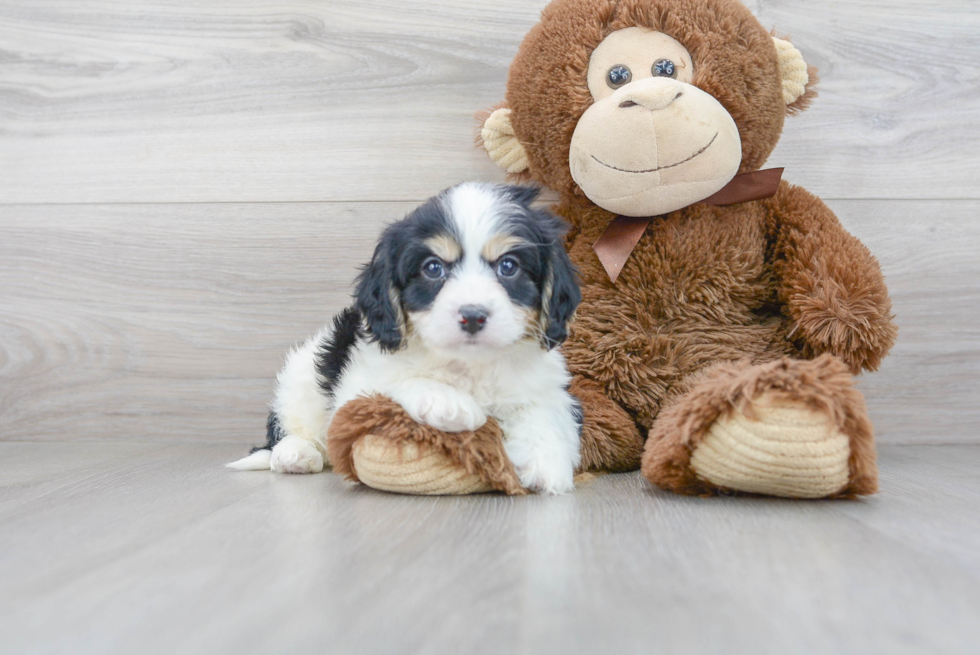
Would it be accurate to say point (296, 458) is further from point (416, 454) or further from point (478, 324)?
point (478, 324)

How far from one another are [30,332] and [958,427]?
289cm

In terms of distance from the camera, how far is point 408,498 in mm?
1452

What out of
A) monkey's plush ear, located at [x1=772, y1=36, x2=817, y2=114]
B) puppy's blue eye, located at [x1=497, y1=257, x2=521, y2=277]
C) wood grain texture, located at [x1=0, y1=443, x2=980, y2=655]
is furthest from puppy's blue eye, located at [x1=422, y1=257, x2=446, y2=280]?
monkey's plush ear, located at [x1=772, y1=36, x2=817, y2=114]

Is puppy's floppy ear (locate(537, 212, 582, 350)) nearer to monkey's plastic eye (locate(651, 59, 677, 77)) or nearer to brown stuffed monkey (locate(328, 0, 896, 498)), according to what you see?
brown stuffed monkey (locate(328, 0, 896, 498))

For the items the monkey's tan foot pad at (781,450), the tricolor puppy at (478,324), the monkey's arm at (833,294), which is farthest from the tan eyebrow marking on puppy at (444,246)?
the monkey's arm at (833,294)

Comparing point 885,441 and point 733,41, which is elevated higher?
point 733,41

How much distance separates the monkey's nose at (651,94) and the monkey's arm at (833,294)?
466 mm

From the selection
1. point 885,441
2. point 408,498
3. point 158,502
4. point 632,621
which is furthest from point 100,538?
point 885,441

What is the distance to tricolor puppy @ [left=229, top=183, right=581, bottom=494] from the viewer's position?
4.69ft

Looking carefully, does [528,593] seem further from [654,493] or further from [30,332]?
[30,332]

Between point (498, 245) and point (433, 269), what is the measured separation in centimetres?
14

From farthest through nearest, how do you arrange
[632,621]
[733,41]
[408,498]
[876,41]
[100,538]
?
[876,41] → [733,41] → [408,498] → [100,538] → [632,621]

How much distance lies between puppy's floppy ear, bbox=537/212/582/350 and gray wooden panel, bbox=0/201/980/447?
94 centimetres

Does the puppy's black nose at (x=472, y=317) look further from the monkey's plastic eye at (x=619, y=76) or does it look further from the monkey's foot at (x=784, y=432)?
the monkey's plastic eye at (x=619, y=76)
